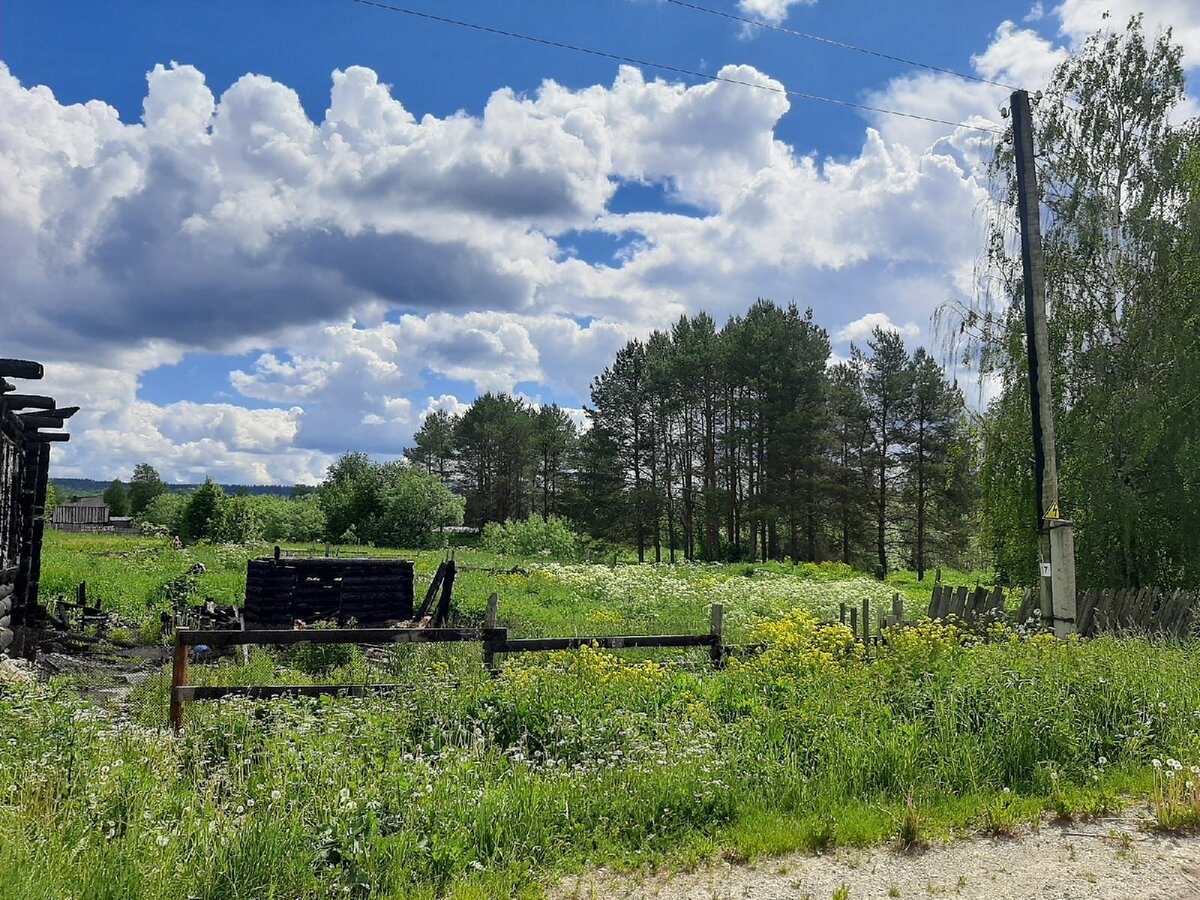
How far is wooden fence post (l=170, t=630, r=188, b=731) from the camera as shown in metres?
A: 7.57

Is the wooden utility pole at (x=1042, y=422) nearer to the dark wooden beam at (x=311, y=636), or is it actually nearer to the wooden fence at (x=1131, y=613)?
the wooden fence at (x=1131, y=613)

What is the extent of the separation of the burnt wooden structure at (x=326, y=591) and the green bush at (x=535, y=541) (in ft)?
89.1

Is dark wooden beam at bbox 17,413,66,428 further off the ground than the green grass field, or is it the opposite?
dark wooden beam at bbox 17,413,66,428

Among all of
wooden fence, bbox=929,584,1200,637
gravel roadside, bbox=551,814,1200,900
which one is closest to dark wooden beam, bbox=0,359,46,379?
gravel roadside, bbox=551,814,1200,900

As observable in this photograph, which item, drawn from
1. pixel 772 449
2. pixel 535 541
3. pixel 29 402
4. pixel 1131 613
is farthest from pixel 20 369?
pixel 772 449

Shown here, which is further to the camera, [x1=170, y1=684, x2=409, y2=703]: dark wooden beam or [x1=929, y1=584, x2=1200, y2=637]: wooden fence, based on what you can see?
[x1=929, y1=584, x2=1200, y2=637]: wooden fence

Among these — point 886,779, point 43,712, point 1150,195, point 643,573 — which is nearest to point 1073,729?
point 886,779

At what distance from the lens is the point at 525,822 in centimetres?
514

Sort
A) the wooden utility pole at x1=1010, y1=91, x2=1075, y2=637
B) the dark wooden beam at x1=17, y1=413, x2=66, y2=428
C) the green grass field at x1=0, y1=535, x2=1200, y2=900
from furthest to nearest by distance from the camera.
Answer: the dark wooden beam at x1=17, y1=413, x2=66, y2=428, the wooden utility pole at x1=1010, y1=91, x2=1075, y2=637, the green grass field at x1=0, y1=535, x2=1200, y2=900

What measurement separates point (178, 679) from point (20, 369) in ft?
21.1

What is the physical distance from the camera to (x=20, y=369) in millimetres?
11602

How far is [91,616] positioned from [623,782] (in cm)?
1749

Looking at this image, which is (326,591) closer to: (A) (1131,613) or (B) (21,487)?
(B) (21,487)

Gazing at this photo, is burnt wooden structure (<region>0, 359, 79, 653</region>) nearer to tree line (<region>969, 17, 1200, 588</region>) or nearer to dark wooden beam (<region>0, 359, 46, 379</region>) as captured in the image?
dark wooden beam (<region>0, 359, 46, 379</region>)
